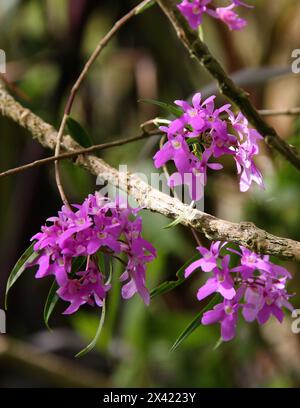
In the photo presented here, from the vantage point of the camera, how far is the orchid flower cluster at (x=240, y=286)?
0.61 meters

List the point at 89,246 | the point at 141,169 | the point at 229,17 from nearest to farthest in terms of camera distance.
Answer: the point at 89,246 → the point at 229,17 → the point at 141,169

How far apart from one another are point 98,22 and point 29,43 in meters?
0.23

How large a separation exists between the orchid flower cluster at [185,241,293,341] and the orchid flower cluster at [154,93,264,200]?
0.19 ft

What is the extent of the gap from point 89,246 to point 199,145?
13 cm

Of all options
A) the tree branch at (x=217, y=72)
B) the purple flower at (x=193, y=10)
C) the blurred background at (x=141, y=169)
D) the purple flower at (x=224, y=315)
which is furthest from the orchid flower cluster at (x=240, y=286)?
the blurred background at (x=141, y=169)

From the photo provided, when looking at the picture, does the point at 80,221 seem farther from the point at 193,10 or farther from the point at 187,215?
the point at 193,10

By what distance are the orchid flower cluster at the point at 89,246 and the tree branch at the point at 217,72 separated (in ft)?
0.41

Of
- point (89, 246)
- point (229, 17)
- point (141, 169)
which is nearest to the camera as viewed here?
point (89, 246)

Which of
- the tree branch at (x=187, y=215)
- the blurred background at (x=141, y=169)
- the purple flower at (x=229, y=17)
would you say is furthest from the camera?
the blurred background at (x=141, y=169)

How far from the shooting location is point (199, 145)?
0.62 m

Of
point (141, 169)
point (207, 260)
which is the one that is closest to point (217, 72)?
point (207, 260)

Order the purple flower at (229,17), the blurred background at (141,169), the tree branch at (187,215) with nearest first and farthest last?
the tree branch at (187,215)
the purple flower at (229,17)
the blurred background at (141,169)

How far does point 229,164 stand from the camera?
5.39 ft

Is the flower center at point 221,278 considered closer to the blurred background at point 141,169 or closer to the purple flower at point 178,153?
the purple flower at point 178,153
